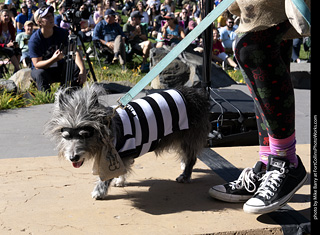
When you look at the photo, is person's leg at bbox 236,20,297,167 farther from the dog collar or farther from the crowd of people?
the crowd of people

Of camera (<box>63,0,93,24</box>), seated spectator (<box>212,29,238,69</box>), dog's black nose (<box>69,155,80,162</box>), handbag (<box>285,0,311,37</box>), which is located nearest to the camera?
handbag (<box>285,0,311,37</box>)

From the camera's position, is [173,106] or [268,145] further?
[173,106]

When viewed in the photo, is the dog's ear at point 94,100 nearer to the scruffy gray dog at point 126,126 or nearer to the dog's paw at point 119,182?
the scruffy gray dog at point 126,126

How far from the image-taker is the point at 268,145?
3.12 meters

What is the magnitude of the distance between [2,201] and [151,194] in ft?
3.34

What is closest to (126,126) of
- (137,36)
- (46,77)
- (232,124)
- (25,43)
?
(232,124)

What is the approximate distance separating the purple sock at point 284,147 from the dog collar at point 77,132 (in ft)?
3.80

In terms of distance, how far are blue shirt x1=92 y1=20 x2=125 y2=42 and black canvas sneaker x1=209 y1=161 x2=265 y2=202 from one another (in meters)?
11.4

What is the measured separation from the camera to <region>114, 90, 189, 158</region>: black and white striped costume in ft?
10.6

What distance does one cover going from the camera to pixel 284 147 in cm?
289

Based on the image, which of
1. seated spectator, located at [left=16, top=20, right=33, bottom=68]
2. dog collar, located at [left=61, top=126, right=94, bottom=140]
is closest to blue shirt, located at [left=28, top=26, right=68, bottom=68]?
seated spectator, located at [left=16, top=20, right=33, bottom=68]

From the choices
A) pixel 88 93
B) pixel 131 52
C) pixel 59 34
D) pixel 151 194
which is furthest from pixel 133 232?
pixel 131 52

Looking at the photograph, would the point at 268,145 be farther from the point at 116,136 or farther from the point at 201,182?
the point at 116,136

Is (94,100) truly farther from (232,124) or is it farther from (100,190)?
(232,124)
